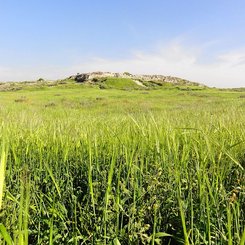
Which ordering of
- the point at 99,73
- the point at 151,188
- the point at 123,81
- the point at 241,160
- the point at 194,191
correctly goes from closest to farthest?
the point at 151,188
the point at 194,191
the point at 241,160
the point at 123,81
the point at 99,73

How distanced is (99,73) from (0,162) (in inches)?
3604

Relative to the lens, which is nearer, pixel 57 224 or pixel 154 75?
pixel 57 224

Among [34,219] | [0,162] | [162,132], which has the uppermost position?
[0,162]

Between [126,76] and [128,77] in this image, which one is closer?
[128,77]

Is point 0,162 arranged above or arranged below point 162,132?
above

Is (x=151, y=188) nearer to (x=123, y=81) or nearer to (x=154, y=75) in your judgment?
(x=123, y=81)

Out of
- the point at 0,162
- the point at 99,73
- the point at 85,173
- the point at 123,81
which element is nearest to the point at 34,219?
the point at 85,173

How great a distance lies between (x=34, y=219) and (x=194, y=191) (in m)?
1.48

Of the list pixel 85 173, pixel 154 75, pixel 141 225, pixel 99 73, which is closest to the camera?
pixel 141 225

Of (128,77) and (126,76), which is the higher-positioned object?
(126,76)

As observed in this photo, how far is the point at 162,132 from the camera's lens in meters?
3.89

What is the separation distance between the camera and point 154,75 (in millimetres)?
98938

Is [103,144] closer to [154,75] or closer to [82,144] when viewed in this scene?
[82,144]

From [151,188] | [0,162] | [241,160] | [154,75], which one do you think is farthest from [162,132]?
[154,75]
